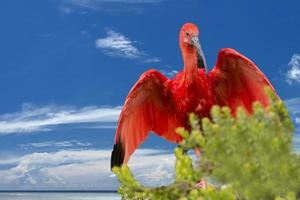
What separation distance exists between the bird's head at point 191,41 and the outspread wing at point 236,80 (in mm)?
416

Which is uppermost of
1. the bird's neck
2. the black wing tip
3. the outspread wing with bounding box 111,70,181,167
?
the bird's neck

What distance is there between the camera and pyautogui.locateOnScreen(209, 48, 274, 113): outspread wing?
7.81 meters

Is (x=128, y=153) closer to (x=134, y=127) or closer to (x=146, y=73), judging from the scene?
(x=134, y=127)

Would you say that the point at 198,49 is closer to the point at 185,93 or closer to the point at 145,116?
the point at 185,93

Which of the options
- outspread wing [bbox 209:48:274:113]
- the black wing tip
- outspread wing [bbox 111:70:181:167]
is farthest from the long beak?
the black wing tip

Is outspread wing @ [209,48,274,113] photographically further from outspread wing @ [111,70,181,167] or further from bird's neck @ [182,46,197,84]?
outspread wing @ [111,70,181,167]

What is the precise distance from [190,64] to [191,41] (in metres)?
0.32

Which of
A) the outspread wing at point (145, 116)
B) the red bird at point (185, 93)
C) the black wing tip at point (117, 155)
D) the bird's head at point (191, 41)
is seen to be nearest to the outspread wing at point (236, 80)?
the red bird at point (185, 93)

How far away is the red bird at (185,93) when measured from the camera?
7.76 m

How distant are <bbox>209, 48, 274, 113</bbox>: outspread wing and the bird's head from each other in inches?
16.4

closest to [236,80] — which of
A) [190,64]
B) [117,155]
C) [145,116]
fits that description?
[190,64]

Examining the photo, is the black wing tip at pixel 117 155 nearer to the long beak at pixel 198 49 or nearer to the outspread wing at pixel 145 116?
the outspread wing at pixel 145 116

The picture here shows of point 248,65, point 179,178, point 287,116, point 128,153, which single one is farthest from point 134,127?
point 287,116

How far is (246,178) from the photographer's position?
335 centimetres
